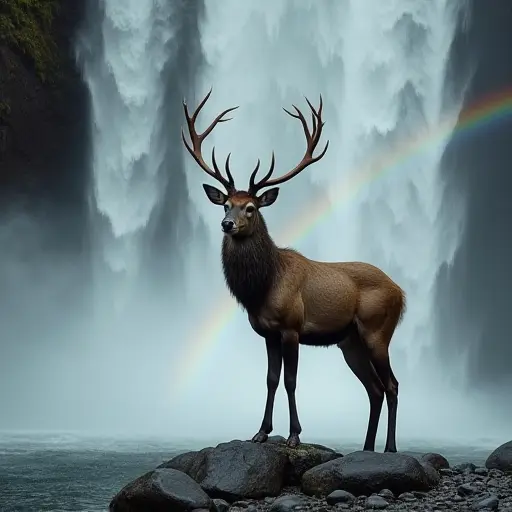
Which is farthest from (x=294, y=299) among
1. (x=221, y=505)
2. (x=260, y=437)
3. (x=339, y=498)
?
(x=221, y=505)

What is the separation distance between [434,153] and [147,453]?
18.6m

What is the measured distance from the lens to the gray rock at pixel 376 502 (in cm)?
874

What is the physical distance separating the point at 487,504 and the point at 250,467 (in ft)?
7.85

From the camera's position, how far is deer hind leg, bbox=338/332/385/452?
10555 millimetres

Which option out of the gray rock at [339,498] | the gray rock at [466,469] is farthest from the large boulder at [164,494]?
the gray rock at [466,469]

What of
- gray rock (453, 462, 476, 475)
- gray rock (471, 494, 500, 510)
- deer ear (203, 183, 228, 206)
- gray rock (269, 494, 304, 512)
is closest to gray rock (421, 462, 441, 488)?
gray rock (453, 462, 476, 475)

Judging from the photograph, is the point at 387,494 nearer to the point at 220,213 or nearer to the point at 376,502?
the point at 376,502

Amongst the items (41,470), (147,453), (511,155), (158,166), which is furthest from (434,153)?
(41,470)

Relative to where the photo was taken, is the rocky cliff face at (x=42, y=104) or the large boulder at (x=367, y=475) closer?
the large boulder at (x=367, y=475)

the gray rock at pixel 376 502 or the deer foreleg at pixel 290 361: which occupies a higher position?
the deer foreleg at pixel 290 361

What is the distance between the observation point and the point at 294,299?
9984 millimetres

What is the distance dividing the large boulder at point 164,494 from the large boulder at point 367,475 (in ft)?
4.02

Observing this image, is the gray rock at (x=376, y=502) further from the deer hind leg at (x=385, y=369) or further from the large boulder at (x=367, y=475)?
the deer hind leg at (x=385, y=369)

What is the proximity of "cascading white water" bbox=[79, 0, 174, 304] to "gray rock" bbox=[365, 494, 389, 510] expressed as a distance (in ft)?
78.0
